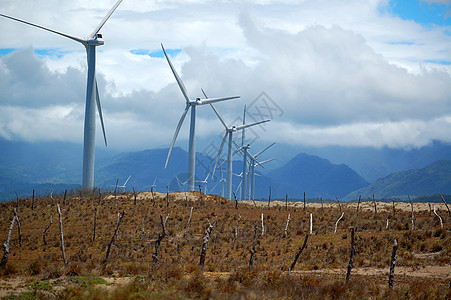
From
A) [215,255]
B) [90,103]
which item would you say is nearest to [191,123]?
[90,103]

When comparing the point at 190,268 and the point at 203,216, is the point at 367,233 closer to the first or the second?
the point at 203,216

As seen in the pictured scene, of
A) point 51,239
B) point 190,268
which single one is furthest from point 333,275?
point 51,239

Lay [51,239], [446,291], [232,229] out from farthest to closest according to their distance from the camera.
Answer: [232,229]
[51,239]
[446,291]

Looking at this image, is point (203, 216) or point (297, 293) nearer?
point (297, 293)

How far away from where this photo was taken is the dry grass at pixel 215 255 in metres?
21.1

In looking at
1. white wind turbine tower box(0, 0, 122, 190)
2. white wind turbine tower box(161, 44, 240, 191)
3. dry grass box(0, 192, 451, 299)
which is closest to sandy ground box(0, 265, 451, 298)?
dry grass box(0, 192, 451, 299)

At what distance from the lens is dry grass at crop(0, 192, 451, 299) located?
21.1 metres

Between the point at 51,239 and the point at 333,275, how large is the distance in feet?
87.0

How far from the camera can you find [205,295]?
19266mm

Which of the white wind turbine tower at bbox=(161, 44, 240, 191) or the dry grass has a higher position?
the white wind turbine tower at bbox=(161, 44, 240, 191)

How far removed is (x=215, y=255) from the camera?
122 ft

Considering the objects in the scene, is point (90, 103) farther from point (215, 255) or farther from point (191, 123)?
point (215, 255)

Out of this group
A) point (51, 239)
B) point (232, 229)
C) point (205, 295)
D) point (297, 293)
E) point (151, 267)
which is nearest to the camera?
point (205, 295)

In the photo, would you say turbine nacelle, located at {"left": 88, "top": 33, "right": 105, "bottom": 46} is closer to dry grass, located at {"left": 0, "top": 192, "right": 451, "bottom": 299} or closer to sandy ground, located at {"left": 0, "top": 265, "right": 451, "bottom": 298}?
dry grass, located at {"left": 0, "top": 192, "right": 451, "bottom": 299}
